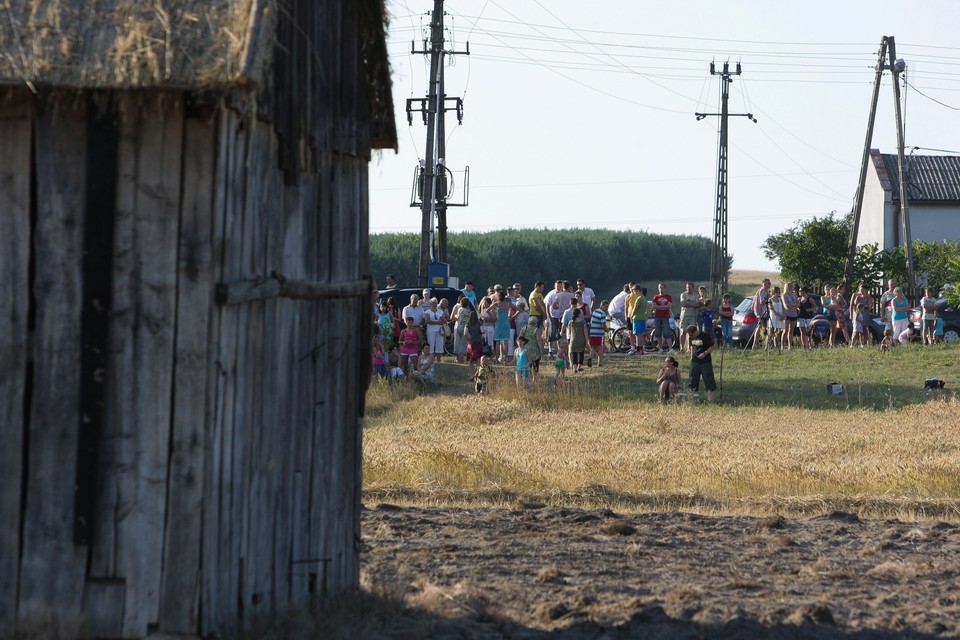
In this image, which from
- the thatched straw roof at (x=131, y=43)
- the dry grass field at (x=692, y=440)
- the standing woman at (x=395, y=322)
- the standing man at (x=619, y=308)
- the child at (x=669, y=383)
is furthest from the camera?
the standing man at (x=619, y=308)

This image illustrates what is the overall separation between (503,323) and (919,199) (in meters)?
37.2

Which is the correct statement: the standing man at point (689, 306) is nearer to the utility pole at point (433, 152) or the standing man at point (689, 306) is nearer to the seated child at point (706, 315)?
the seated child at point (706, 315)

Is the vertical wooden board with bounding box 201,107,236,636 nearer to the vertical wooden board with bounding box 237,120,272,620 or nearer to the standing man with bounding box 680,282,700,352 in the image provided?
the vertical wooden board with bounding box 237,120,272,620

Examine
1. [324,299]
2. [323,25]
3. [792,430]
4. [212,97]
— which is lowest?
[792,430]

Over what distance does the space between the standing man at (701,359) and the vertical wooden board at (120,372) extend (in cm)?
1795

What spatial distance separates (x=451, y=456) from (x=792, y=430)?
687cm

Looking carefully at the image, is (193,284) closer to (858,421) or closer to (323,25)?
(323,25)

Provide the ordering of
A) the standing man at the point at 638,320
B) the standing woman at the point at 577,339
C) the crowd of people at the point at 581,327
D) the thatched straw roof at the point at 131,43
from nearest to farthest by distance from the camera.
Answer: the thatched straw roof at the point at 131,43 → the crowd of people at the point at 581,327 → the standing woman at the point at 577,339 → the standing man at the point at 638,320

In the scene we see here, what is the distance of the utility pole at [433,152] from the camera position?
1407 inches

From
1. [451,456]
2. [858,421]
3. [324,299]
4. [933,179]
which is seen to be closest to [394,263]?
[933,179]

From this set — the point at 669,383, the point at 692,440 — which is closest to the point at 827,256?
the point at 669,383

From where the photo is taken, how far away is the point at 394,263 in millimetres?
70500

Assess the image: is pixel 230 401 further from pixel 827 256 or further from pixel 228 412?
pixel 827 256

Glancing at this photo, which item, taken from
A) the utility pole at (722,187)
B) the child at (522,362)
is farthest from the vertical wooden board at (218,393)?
the utility pole at (722,187)
